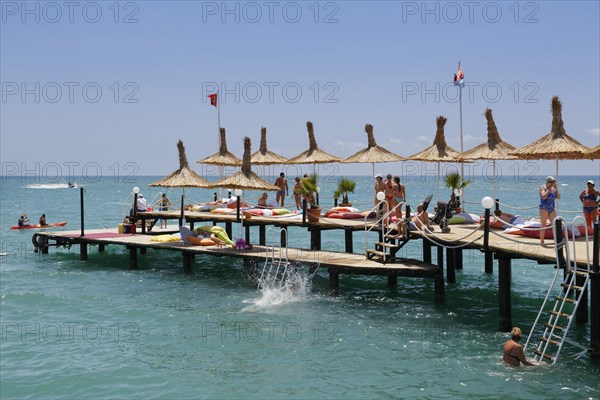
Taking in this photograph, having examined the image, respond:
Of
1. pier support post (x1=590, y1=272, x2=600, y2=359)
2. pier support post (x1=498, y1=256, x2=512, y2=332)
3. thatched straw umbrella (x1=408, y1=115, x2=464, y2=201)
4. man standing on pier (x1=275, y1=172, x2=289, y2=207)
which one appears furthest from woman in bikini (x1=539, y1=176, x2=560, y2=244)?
man standing on pier (x1=275, y1=172, x2=289, y2=207)

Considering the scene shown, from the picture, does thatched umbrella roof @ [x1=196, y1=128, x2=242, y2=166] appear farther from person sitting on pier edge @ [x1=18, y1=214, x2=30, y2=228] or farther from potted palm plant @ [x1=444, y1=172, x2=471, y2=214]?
person sitting on pier edge @ [x1=18, y1=214, x2=30, y2=228]

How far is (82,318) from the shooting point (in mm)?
19312

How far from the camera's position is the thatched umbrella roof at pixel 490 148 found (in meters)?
24.5

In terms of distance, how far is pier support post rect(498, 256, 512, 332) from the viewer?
16.5 m

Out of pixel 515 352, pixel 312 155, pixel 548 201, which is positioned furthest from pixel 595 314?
pixel 312 155

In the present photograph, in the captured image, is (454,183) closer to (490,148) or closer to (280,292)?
(490,148)

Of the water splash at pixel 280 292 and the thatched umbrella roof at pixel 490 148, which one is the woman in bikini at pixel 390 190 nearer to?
the thatched umbrella roof at pixel 490 148

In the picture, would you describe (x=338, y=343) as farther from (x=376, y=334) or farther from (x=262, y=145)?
(x=262, y=145)

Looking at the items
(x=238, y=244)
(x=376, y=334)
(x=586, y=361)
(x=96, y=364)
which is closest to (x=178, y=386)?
(x=96, y=364)

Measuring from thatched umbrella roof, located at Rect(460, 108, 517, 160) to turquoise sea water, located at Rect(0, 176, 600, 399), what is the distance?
463 cm

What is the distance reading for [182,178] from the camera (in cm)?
2727

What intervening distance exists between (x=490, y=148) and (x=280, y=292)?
9792mm

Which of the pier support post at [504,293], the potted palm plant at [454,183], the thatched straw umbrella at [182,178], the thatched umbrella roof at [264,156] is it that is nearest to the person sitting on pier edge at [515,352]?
the pier support post at [504,293]

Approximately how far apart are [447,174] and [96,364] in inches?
546
